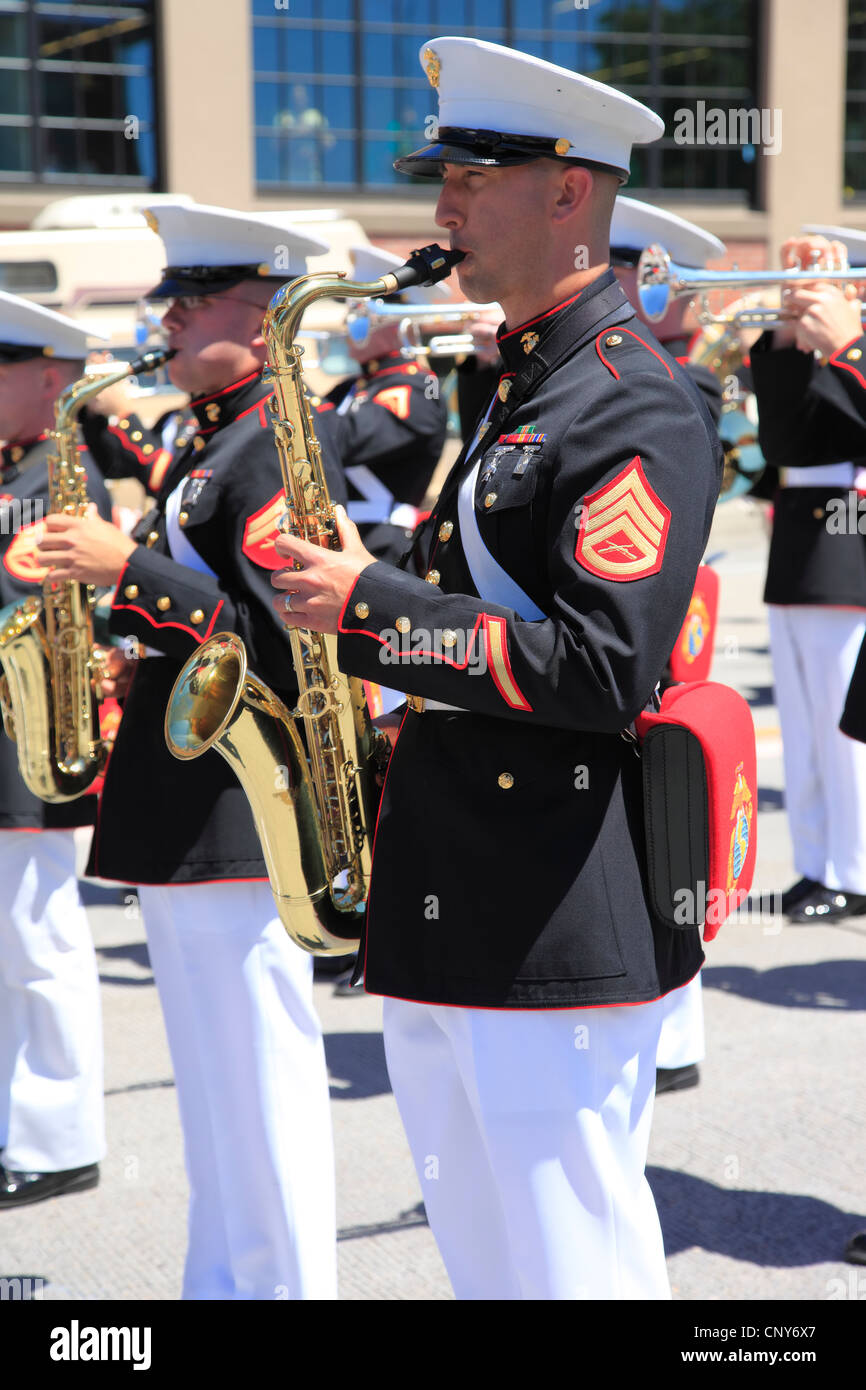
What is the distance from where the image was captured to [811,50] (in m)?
20.5

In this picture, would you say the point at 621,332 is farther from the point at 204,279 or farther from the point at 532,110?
the point at 204,279

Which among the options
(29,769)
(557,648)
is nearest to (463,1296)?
(557,648)

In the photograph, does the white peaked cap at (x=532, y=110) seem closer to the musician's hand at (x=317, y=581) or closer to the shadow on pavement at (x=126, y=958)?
the musician's hand at (x=317, y=581)

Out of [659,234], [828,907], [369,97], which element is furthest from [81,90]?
[828,907]

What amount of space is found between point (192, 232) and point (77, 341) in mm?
930

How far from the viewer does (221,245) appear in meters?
3.07

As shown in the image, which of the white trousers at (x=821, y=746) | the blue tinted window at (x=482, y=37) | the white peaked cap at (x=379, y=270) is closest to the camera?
the white trousers at (x=821, y=746)

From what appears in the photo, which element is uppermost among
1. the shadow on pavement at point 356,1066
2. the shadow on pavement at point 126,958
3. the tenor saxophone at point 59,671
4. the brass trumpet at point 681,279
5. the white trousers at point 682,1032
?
the brass trumpet at point 681,279

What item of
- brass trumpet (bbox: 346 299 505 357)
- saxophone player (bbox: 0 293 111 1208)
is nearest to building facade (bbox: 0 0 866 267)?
brass trumpet (bbox: 346 299 505 357)

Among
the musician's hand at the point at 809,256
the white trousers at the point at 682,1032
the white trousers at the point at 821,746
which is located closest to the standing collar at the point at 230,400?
the musician's hand at the point at 809,256

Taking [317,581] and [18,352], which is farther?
[18,352]

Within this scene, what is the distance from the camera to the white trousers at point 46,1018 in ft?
12.3

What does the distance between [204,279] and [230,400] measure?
0.83 feet

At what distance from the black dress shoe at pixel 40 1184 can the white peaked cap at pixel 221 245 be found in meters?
2.15
